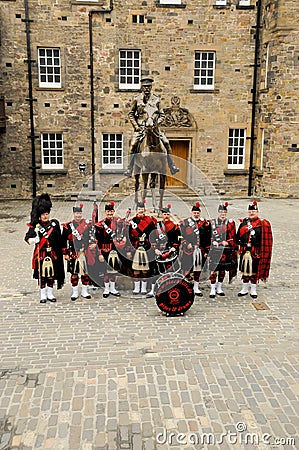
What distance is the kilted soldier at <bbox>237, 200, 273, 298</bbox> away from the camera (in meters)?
8.38

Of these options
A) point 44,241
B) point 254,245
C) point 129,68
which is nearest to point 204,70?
point 129,68

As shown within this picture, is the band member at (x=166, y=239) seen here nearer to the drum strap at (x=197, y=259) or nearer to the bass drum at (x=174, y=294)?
the drum strap at (x=197, y=259)

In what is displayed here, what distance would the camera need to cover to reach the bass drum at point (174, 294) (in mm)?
7539

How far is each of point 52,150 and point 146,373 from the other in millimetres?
16969

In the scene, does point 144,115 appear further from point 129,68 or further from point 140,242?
point 129,68

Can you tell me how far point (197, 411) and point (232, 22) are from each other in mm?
19760

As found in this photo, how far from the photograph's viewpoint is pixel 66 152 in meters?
21.2

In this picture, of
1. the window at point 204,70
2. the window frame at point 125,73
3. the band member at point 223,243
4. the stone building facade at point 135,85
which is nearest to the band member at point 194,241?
the band member at point 223,243

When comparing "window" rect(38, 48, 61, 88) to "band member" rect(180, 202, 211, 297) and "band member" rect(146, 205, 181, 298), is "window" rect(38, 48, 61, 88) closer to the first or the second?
"band member" rect(146, 205, 181, 298)

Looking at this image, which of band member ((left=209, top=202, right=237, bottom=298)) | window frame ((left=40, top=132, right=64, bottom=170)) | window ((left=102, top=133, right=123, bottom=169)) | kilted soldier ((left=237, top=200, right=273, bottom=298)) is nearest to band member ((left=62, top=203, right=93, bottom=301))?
band member ((left=209, top=202, right=237, bottom=298))

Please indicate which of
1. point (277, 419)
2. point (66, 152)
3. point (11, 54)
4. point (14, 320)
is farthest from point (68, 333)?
point (11, 54)

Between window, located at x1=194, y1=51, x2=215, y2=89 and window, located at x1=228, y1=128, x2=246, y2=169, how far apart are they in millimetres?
2537

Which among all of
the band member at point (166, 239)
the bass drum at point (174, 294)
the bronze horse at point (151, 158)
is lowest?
the bass drum at point (174, 294)

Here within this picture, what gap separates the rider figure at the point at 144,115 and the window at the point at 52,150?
9.97m
